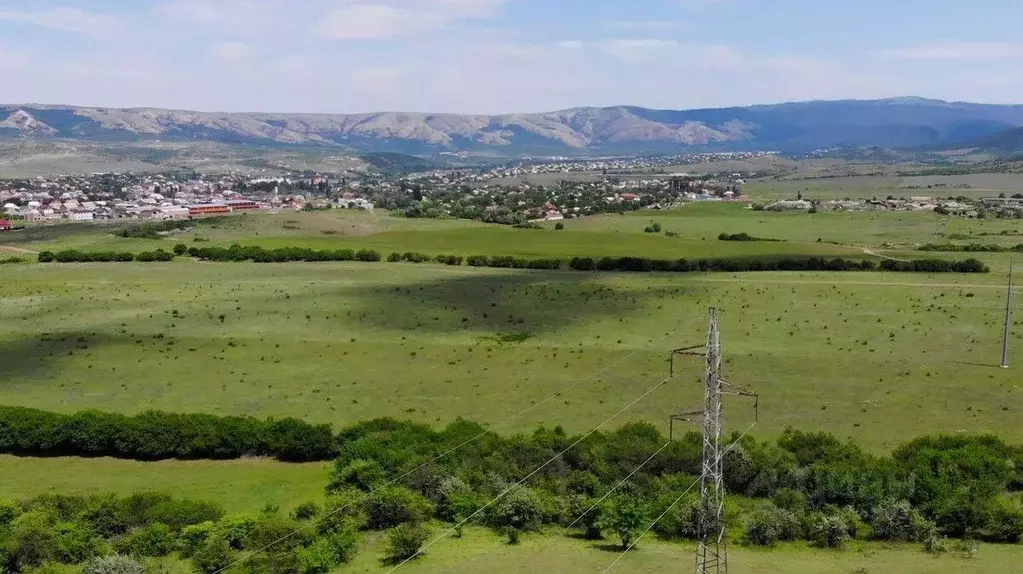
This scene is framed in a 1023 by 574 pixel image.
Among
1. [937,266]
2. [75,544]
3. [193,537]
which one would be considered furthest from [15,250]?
[937,266]

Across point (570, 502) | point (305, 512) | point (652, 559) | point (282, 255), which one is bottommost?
point (305, 512)

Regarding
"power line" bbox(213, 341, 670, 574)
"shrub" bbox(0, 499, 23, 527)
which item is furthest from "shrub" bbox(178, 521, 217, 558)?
"shrub" bbox(0, 499, 23, 527)

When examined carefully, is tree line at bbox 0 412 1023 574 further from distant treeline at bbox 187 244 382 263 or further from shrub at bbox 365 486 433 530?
distant treeline at bbox 187 244 382 263

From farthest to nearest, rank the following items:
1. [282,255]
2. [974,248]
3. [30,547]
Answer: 1. [282,255]
2. [974,248]
3. [30,547]

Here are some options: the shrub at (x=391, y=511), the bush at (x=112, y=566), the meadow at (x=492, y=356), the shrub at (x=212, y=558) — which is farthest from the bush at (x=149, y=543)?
the shrub at (x=391, y=511)

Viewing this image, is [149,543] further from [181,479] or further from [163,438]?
[163,438]

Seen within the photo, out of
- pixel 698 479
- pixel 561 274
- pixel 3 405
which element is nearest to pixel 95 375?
pixel 3 405
